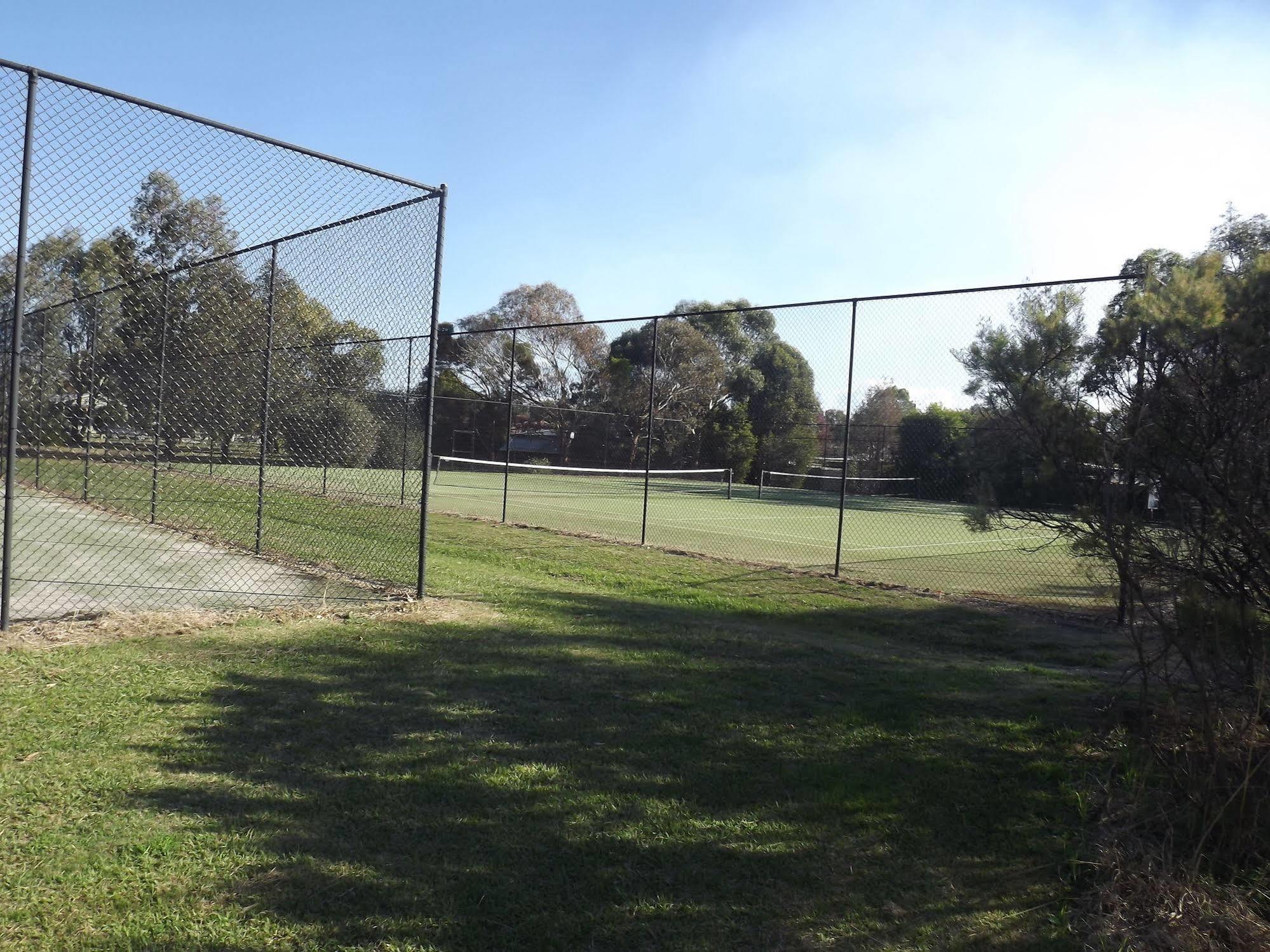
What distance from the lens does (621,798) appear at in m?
3.39

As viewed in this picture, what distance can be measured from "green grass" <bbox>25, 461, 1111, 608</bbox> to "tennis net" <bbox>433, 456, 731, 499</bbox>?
3.28m

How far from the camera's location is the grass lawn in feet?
8.34

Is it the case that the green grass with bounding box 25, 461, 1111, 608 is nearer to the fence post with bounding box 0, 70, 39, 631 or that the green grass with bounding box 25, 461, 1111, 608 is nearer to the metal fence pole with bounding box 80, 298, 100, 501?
the metal fence pole with bounding box 80, 298, 100, 501

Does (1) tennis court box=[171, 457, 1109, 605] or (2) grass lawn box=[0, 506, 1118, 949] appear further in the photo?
(1) tennis court box=[171, 457, 1109, 605]

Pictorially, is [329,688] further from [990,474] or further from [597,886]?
[990,474]

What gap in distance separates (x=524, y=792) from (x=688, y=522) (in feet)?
45.7

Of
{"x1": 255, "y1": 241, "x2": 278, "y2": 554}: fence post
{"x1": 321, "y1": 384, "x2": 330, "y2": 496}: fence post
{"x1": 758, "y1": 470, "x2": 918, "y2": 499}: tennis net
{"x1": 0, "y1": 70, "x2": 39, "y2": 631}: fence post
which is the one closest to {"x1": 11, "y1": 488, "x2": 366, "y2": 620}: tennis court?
{"x1": 255, "y1": 241, "x2": 278, "y2": 554}: fence post

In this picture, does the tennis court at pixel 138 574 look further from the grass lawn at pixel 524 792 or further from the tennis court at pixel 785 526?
the tennis court at pixel 785 526

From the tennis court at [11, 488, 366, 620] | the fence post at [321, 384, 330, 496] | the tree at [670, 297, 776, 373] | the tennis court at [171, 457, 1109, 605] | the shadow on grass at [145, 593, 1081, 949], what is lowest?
the shadow on grass at [145, 593, 1081, 949]

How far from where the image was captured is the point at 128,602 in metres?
6.14

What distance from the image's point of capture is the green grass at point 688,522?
34.3 ft

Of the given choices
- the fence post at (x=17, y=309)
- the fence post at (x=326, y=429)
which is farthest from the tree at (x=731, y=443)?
the fence post at (x=17, y=309)

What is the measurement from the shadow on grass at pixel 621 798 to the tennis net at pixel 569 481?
63.4 ft

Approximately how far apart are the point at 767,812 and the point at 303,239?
23.1ft
